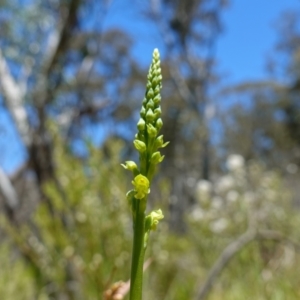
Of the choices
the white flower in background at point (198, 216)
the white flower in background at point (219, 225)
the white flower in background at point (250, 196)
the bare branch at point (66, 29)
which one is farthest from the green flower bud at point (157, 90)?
the bare branch at point (66, 29)

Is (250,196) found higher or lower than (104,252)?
higher

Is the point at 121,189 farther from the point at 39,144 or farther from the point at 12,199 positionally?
the point at 12,199

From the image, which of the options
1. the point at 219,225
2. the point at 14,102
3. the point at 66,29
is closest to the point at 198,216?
the point at 219,225

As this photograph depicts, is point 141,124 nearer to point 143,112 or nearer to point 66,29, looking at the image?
point 143,112

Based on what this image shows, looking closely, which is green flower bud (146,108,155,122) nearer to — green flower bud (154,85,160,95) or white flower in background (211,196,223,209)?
green flower bud (154,85,160,95)

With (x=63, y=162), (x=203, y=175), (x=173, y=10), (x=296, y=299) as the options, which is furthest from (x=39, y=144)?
(x=173, y=10)
